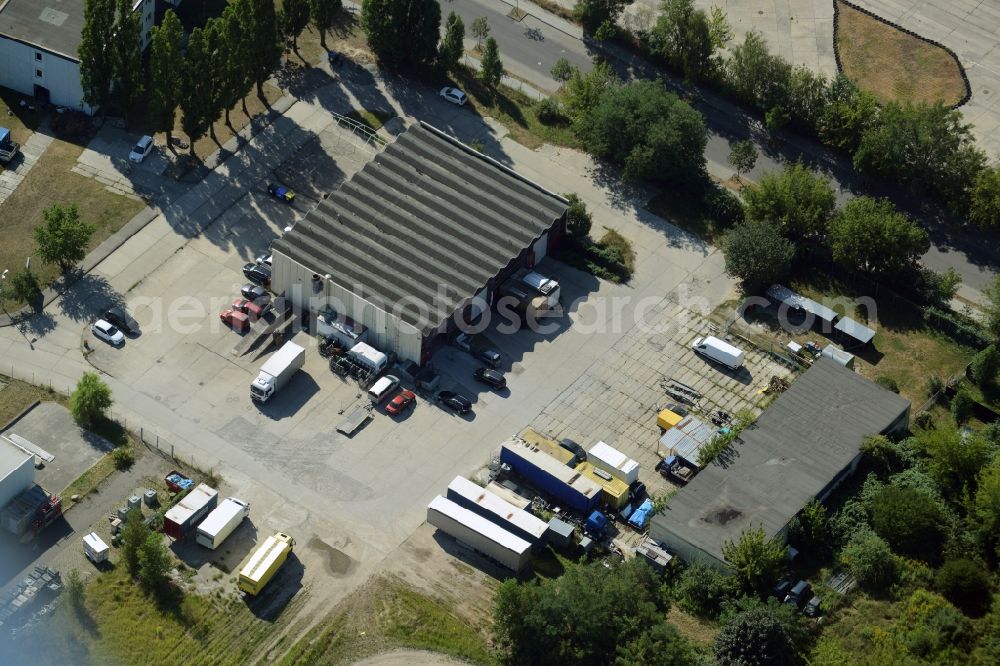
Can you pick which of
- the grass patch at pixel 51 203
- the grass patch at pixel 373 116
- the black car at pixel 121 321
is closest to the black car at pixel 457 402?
the black car at pixel 121 321

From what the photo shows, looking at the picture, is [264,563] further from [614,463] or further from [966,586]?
[966,586]

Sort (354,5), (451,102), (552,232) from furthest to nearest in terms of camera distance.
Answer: (354,5) < (451,102) < (552,232)

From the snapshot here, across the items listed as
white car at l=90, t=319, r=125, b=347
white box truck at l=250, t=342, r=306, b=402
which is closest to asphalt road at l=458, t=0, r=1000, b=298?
white box truck at l=250, t=342, r=306, b=402

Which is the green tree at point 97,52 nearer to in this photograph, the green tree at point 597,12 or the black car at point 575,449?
the green tree at point 597,12

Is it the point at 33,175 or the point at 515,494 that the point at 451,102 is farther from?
the point at 515,494

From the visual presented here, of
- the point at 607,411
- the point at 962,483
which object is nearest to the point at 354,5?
the point at 607,411
